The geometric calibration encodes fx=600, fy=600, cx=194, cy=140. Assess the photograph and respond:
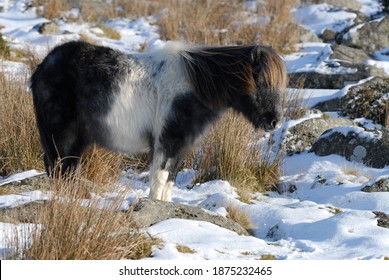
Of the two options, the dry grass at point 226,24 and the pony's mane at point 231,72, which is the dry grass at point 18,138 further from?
the dry grass at point 226,24

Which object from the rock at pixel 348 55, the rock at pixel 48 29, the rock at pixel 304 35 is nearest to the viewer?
the rock at pixel 348 55

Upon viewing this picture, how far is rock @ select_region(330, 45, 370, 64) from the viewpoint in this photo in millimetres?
11946

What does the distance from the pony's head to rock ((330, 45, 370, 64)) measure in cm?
680

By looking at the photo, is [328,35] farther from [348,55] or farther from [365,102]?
[365,102]

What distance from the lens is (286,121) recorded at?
8.45 m

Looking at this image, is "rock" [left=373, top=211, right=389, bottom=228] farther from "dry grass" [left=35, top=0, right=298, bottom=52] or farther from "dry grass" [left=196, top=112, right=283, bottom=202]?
"dry grass" [left=35, top=0, right=298, bottom=52]

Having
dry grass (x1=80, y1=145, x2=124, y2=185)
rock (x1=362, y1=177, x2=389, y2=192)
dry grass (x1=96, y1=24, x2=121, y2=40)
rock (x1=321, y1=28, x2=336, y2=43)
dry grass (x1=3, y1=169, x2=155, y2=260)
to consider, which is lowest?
dry grass (x1=96, y1=24, x2=121, y2=40)

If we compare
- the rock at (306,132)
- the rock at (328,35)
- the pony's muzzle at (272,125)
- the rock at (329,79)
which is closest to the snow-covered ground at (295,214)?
the rock at (306,132)

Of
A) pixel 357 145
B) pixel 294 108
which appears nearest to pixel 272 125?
pixel 357 145

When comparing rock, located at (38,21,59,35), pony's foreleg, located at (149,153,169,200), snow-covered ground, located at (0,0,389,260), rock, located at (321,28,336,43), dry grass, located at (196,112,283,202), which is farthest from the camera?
rock, located at (321,28,336,43)

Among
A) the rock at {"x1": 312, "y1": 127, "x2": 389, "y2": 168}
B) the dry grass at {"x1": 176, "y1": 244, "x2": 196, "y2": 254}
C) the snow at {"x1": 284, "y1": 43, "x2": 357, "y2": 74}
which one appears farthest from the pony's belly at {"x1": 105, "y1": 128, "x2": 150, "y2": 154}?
the snow at {"x1": 284, "y1": 43, "x2": 357, "y2": 74}

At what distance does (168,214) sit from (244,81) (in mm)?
1382

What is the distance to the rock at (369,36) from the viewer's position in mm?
13766

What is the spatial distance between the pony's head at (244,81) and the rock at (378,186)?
1810 mm
